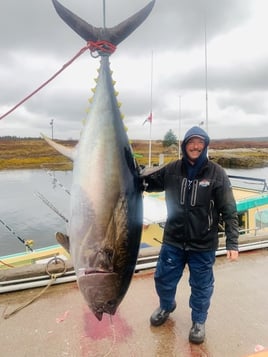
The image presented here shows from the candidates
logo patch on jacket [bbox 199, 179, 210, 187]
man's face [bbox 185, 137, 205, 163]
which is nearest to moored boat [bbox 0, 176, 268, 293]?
logo patch on jacket [bbox 199, 179, 210, 187]

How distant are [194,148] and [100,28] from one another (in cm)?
103

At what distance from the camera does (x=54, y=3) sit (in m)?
1.88

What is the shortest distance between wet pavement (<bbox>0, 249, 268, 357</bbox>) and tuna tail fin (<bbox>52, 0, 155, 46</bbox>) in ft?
6.85

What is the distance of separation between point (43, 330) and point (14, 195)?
2268cm

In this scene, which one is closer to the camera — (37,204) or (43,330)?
(43,330)

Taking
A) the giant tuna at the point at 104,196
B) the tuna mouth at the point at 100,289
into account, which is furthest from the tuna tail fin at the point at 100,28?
the tuna mouth at the point at 100,289

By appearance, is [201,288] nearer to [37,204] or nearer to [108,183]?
[108,183]

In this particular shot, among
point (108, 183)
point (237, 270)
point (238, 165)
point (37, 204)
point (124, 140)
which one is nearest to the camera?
point (108, 183)

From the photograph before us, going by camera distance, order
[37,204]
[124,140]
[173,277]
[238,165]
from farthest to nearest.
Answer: [238,165] < [37,204] < [173,277] < [124,140]

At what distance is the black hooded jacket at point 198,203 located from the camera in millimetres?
2451

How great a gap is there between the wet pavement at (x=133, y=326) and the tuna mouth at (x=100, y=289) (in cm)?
83

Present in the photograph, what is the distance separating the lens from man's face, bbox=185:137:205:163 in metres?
2.42

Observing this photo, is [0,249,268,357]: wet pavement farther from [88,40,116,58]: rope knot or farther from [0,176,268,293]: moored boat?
[88,40,116,58]: rope knot

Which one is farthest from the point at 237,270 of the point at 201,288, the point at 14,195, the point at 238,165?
the point at 238,165
